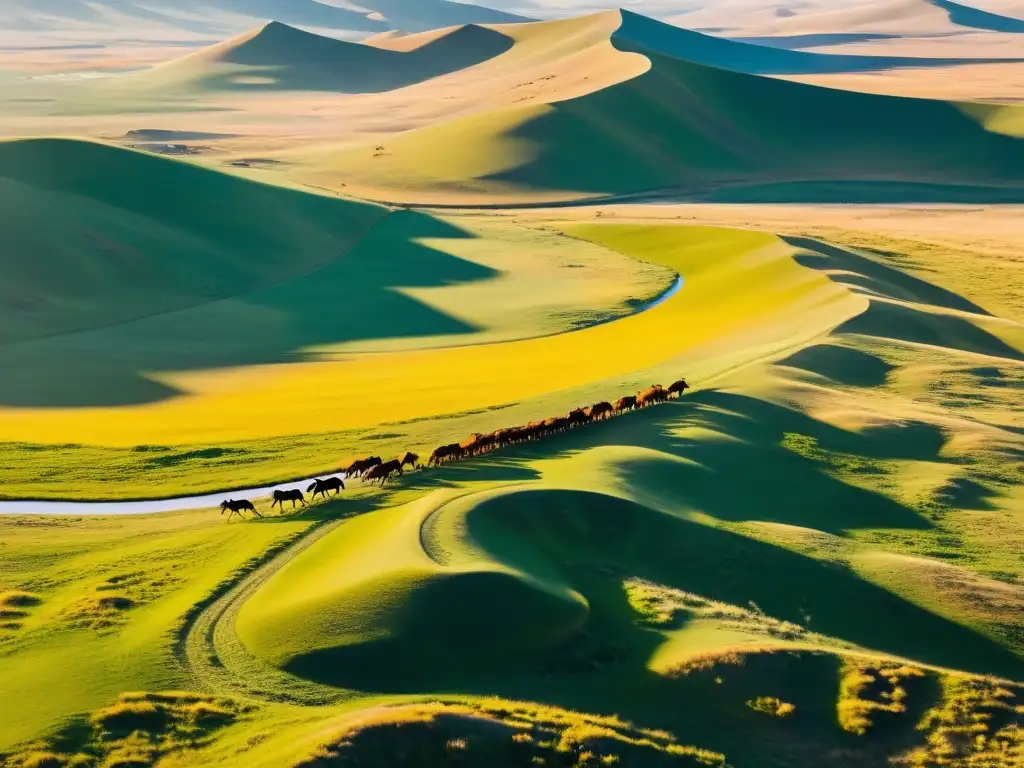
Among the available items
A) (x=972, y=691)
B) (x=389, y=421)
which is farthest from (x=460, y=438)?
(x=972, y=691)

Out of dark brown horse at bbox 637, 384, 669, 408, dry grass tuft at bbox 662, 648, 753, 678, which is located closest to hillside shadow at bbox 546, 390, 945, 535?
dark brown horse at bbox 637, 384, 669, 408

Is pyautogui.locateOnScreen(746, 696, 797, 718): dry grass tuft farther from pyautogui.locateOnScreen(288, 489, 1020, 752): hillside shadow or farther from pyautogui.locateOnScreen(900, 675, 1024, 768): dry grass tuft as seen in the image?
pyautogui.locateOnScreen(900, 675, 1024, 768): dry grass tuft

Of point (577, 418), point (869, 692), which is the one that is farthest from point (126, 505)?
point (869, 692)

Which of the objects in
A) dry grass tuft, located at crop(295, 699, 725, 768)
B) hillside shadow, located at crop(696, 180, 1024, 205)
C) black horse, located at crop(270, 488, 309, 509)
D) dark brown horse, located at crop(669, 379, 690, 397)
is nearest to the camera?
dry grass tuft, located at crop(295, 699, 725, 768)

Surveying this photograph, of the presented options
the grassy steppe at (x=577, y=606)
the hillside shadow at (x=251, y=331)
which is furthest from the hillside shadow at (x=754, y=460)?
the hillside shadow at (x=251, y=331)

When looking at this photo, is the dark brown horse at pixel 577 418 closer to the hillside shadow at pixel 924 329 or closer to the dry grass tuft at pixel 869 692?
the dry grass tuft at pixel 869 692

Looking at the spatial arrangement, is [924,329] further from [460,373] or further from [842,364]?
[460,373]

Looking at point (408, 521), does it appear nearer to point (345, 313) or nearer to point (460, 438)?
point (460, 438)
